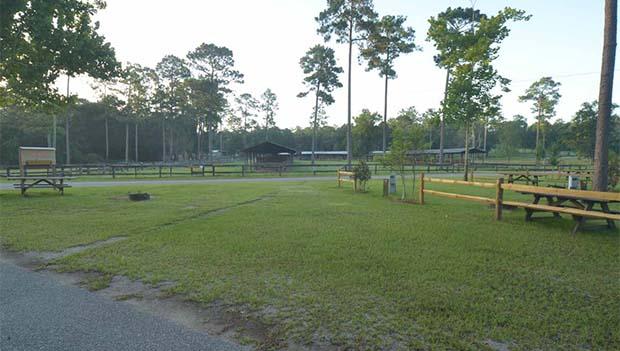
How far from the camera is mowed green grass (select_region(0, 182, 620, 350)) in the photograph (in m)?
2.97

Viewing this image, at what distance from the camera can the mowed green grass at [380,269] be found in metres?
2.97

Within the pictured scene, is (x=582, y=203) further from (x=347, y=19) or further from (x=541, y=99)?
(x=541, y=99)

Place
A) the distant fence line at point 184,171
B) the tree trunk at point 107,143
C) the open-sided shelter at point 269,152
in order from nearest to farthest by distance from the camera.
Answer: the distant fence line at point 184,171, the open-sided shelter at point 269,152, the tree trunk at point 107,143

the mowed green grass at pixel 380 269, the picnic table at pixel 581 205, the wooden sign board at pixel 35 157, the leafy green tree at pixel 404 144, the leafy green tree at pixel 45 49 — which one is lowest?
the mowed green grass at pixel 380 269

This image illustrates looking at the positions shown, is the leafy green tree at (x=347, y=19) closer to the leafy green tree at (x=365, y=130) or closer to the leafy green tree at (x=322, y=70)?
the leafy green tree at (x=322, y=70)

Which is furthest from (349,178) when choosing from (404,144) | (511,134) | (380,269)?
(511,134)

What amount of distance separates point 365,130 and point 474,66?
42.5 m

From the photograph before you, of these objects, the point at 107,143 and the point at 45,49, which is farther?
the point at 107,143

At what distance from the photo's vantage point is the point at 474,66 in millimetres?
17375

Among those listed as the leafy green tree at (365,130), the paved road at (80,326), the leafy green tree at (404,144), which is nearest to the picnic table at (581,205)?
the leafy green tree at (404,144)

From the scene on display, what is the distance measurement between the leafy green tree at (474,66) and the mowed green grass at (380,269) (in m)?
10.4

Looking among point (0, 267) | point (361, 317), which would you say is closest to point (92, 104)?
point (0, 267)

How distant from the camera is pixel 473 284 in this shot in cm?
A: 397

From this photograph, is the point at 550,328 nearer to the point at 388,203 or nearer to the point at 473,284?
the point at 473,284
